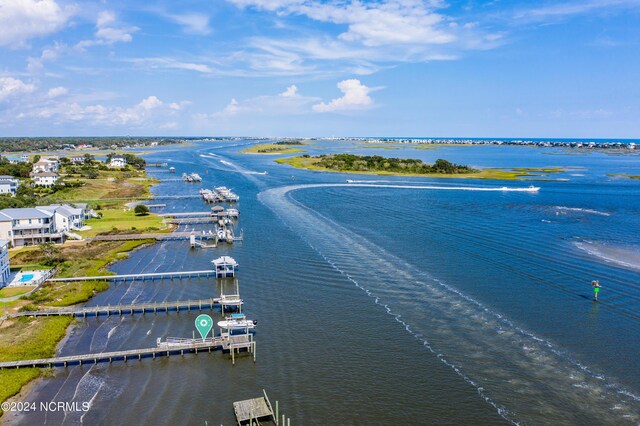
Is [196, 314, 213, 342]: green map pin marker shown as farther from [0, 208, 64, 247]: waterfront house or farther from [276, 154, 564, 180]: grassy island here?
[276, 154, 564, 180]: grassy island

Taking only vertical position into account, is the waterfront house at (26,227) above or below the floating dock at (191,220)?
above

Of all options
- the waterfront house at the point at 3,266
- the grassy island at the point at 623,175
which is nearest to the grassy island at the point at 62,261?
the waterfront house at the point at 3,266

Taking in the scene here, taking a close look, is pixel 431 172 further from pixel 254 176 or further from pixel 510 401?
pixel 510 401

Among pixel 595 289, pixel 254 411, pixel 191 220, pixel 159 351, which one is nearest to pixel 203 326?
pixel 159 351

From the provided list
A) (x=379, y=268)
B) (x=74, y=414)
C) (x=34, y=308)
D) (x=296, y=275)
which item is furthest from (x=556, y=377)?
(x=34, y=308)

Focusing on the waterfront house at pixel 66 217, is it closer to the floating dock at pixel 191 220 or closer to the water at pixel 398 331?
the floating dock at pixel 191 220

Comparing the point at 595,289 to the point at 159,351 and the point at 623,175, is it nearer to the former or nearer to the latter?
the point at 159,351
